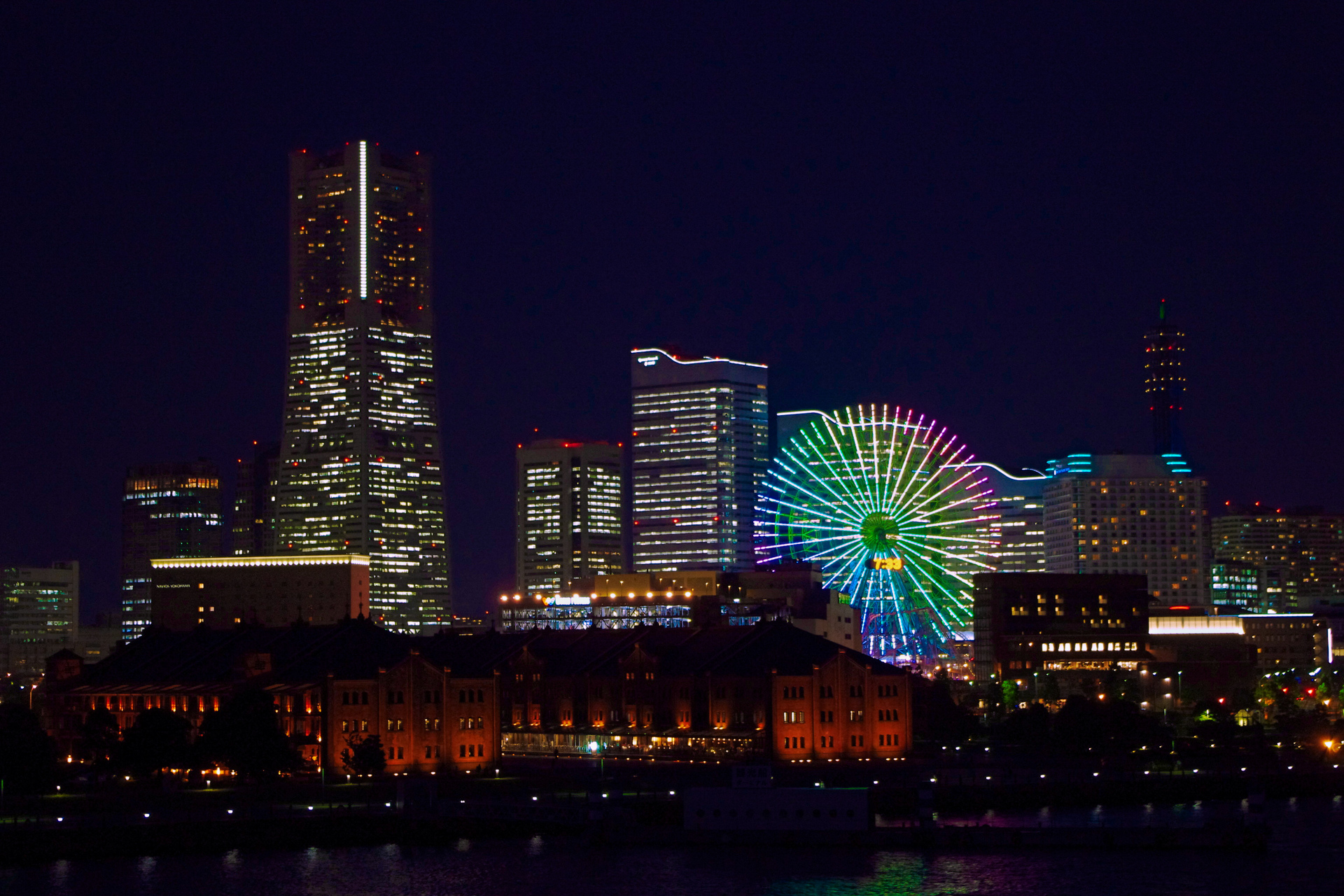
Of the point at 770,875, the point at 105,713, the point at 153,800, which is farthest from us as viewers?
the point at 105,713

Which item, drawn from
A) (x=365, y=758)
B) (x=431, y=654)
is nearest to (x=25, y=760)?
(x=365, y=758)

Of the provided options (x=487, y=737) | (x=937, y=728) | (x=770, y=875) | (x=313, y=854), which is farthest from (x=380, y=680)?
(x=937, y=728)

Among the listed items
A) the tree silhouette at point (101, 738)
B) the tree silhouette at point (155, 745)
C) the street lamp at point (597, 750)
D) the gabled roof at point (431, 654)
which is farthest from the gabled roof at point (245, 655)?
the street lamp at point (597, 750)

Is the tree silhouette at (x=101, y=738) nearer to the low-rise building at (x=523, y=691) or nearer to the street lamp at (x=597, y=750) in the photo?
the low-rise building at (x=523, y=691)

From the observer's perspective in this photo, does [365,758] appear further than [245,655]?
No

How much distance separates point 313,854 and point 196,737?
2846cm

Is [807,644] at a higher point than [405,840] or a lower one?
higher

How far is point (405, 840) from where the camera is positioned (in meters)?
111

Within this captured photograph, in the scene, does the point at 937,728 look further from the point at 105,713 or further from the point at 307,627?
the point at 105,713

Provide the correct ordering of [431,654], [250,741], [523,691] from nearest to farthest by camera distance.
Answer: [250,741], [523,691], [431,654]

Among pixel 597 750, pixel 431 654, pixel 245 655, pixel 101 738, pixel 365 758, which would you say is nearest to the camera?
pixel 365 758

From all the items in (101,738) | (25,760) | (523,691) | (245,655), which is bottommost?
(25,760)

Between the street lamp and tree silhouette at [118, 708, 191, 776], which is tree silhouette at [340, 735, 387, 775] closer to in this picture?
tree silhouette at [118, 708, 191, 776]

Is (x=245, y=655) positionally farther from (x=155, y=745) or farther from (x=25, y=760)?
(x=25, y=760)
